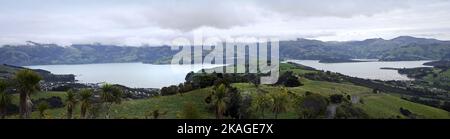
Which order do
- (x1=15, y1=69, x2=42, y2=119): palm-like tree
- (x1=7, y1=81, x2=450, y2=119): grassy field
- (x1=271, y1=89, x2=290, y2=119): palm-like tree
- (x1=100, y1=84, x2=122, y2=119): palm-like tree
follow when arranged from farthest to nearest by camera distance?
(x1=7, y1=81, x2=450, y2=119): grassy field
(x1=271, y1=89, x2=290, y2=119): palm-like tree
(x1=100, y1=84, x2=122, y2=119): palm-like tree
(x1=15, y1=69, x2=42, y2=119): palm-like tree

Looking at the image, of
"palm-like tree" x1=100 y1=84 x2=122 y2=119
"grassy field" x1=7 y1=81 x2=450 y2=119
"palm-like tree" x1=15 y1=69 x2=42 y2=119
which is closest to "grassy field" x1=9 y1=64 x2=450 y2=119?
"grassy field" x1=7 y1=81 x2=450 y2=119

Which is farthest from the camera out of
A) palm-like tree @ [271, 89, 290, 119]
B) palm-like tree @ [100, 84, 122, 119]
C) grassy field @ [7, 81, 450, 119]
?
grassy field @ [7, 81, 450, 119]

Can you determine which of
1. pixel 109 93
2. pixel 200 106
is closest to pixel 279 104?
pixel 200 106

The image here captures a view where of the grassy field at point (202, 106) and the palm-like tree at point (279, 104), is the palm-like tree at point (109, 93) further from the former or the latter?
the palm-like tree at point (279, 104)

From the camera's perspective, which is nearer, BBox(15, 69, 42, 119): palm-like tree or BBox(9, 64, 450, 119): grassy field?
BBox(15, 69, 42, 119): palm-like tree

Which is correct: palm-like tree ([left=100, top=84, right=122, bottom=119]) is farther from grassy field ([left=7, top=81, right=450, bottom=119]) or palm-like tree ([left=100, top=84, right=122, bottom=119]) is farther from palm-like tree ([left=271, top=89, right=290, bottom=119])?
palm-like tree ([left=271, top=89, right=290, bottom=119])

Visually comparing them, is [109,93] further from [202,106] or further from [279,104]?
[279,104]

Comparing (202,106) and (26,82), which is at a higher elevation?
(26,82)

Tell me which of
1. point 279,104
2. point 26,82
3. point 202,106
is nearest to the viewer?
point 26,82

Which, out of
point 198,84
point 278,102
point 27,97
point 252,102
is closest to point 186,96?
point 198,84

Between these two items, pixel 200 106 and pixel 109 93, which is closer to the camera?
pixel 109 93
